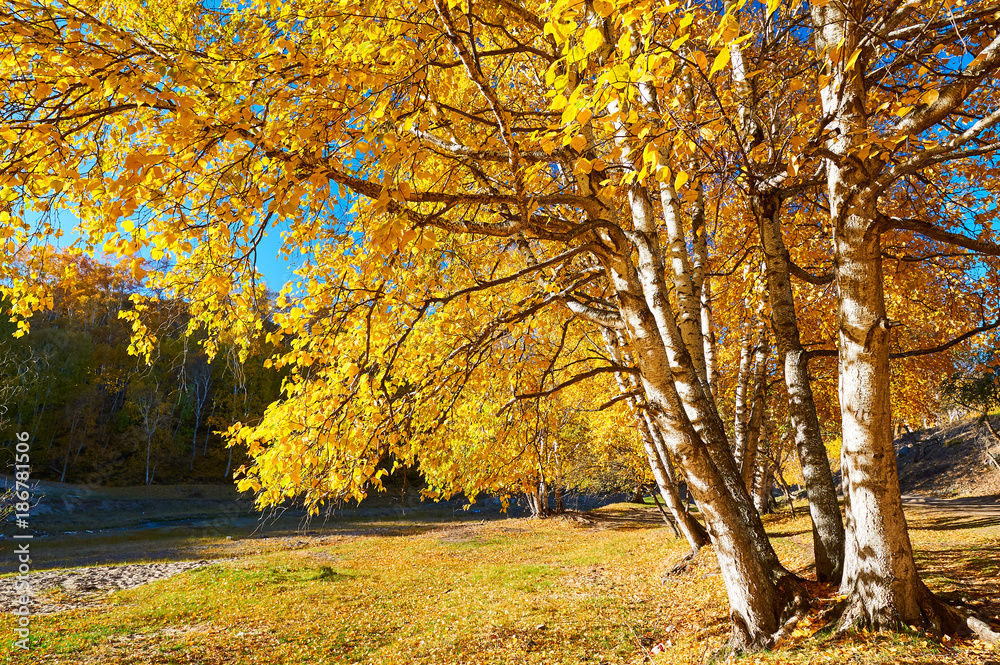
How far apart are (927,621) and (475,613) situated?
6.51 metres

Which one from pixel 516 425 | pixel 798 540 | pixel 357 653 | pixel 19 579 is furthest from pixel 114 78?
pixel 19 579

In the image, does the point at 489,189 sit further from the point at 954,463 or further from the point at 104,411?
the point at 104,411

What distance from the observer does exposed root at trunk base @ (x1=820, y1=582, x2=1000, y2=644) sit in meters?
3.93

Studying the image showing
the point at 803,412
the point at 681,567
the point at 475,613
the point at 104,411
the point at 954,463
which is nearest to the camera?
the point at 803,412

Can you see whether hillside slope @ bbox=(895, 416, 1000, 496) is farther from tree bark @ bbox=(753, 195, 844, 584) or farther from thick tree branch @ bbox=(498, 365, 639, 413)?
thick tree branch @ bbox=(498, 365, 639, 413)

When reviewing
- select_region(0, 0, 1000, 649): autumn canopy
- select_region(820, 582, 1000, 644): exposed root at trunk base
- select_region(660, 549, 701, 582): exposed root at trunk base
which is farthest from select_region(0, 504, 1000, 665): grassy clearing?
select_region(0, 0, 1000, 649): autumn canopy

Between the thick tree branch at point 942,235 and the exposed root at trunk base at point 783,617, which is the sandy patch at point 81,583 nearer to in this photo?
the exposed root at trunk base at point 783,617

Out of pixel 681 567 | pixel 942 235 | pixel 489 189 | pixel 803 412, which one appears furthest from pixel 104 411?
pixel 942 235

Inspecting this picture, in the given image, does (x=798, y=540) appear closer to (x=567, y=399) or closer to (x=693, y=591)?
(x=693, y=591)

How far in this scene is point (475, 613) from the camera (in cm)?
876

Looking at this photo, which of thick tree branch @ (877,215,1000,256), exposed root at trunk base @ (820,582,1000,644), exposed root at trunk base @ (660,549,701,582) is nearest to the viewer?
thick tree branch @ (877,215,1000,256)

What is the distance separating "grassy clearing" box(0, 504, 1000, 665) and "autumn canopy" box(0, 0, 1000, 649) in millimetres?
1793

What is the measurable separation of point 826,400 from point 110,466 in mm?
48741

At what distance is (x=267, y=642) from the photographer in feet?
26.1
